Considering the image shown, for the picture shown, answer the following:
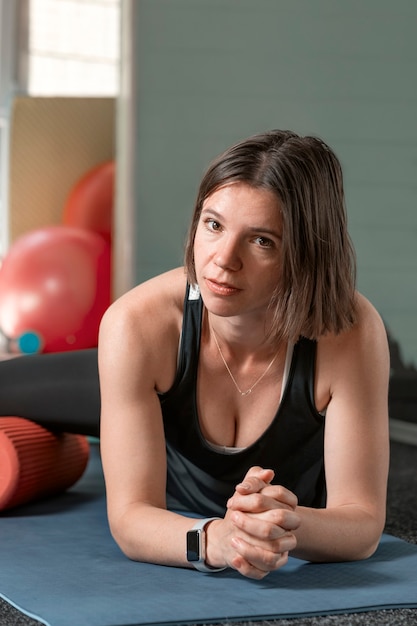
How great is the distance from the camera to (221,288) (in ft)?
4.74

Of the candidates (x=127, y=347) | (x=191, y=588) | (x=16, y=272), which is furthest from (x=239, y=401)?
(x=16, y=272)

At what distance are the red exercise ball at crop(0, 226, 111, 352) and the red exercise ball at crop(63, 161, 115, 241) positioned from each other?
46cm

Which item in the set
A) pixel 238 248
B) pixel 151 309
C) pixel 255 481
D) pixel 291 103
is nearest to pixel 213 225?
pixel 238 248

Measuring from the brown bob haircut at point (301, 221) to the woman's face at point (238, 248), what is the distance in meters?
0.02

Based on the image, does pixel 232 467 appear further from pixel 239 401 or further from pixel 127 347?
pixel 127 347

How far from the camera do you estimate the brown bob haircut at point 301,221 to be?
4.80 feet

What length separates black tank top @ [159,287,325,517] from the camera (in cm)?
165

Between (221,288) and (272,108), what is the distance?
230 cm

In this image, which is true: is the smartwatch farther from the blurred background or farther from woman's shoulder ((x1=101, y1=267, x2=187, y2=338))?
the blurred background

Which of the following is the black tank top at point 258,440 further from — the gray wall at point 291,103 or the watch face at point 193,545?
the gray wall at point 291,103

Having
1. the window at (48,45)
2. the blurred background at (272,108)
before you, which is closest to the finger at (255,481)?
the blurred background at (272,108)

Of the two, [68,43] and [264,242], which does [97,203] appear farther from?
[264,242]

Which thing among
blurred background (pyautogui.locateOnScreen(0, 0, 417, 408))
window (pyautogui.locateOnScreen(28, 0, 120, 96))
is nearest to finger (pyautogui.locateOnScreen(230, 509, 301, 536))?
blurred background (pyautogui.locateOnScreen(0, 0, 417, 408))

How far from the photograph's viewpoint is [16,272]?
404cm
